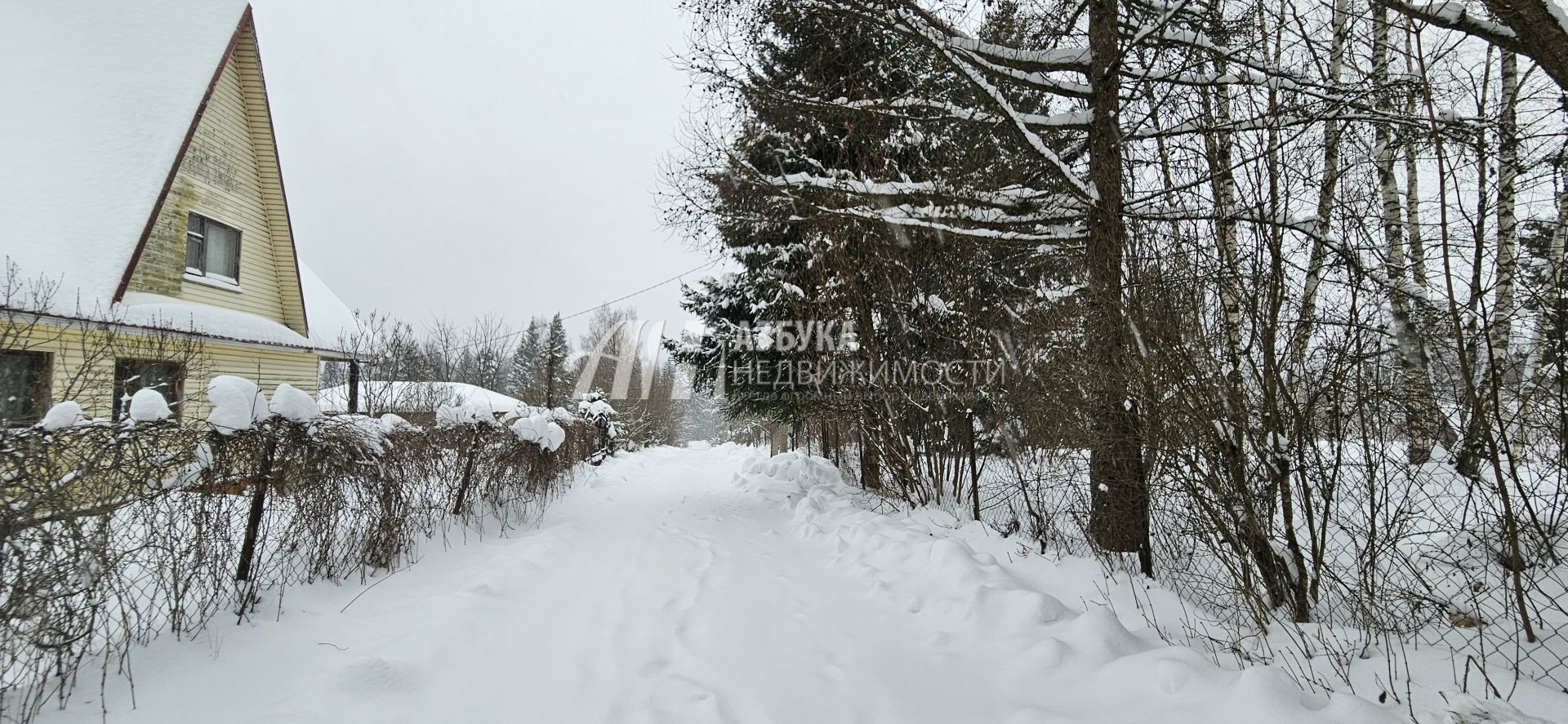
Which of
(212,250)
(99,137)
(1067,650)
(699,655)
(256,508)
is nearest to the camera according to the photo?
(1067,650)

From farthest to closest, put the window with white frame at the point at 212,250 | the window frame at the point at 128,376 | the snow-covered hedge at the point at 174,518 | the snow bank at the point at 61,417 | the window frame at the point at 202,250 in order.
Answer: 1. the window with white frame at the point at 212,250
2. the window frame at the point at 202,250
3. the window frame at the point at 128,376
4. the snow bank at the point at 61,417
5. the snow-covered hedge at the point at 174,518

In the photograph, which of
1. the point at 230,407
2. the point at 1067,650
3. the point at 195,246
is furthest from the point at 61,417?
the point at 195,246

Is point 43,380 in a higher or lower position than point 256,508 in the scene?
higher

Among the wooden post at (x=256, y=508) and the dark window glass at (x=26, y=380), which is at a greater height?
the dark window glass at (x=26, y=380)

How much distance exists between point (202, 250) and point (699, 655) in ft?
37.3

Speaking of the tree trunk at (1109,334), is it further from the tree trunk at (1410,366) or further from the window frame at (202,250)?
the window frame at (202,250)

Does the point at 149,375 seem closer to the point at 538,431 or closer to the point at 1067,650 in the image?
the point at 538,431

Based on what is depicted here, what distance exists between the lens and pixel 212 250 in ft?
30.3

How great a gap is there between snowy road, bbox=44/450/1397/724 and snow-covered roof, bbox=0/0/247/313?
7.27 metres

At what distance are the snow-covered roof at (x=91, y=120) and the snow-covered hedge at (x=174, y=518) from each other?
627 centimetres

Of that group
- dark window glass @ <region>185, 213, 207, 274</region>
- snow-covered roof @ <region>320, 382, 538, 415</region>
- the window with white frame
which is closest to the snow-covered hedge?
snow-covered roof @ <region>320, 382, 538, 415</region>

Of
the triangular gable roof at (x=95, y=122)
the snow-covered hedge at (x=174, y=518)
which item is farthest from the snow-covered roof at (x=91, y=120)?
the snow-covered hedge at (x=174, y=518)

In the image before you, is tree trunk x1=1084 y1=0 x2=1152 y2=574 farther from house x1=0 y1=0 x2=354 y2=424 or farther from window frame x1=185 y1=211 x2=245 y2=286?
window frame x1=185 y1=211 x2=245 y2=286

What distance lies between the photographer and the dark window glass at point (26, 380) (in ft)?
20.9
